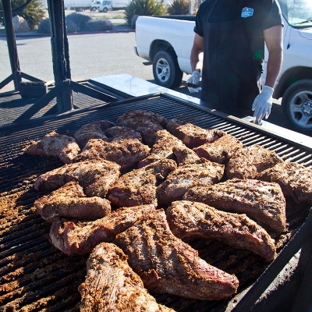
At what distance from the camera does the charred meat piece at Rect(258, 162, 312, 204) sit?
96.7 inches

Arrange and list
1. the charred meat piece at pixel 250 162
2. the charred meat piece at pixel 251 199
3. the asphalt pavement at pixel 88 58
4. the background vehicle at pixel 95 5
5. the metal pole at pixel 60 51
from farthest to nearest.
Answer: the background vehicle at pixel 95 5 → the asphalt pavement at pixel 88 58 → the metal pole at pixel 60 51 → the charred meat piece at pixel 250 162 → the charred meat piece at pixel 251 199

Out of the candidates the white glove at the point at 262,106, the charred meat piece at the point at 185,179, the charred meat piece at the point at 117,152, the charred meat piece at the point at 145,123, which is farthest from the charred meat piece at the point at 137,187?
the white glove at the point at 262,106

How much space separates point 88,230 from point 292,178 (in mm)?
1537

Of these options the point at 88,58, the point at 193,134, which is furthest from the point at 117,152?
the point at 88,58

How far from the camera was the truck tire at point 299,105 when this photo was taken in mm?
6819

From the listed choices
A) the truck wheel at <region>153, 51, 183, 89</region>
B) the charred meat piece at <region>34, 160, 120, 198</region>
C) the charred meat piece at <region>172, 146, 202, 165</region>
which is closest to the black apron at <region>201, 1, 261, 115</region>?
the charred meat piece at <region>172, 146, 202, 165</region>

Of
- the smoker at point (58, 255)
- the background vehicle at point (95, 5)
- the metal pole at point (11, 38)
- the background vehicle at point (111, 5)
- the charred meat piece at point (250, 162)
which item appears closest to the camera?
the smoker at point (58, 255)

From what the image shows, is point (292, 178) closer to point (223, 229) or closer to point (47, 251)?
point (223, 229)

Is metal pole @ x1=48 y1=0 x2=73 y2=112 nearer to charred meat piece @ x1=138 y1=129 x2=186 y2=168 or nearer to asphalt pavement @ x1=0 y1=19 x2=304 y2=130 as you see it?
charred meat piece @ x1=138 y1=129 x2=186 y2=168

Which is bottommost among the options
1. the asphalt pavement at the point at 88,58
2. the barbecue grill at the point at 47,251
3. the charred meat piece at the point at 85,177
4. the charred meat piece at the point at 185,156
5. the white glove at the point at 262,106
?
the asphalt pavement at the point at 88,58

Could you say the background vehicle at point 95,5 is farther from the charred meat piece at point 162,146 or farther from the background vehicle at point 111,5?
the charred meat piece at point 162,146

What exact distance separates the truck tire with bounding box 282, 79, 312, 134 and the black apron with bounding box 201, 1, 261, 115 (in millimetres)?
2904

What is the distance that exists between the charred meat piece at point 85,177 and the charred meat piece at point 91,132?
23.9 inches

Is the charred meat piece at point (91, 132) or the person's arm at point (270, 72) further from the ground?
the person's arm at point (270, 72)
